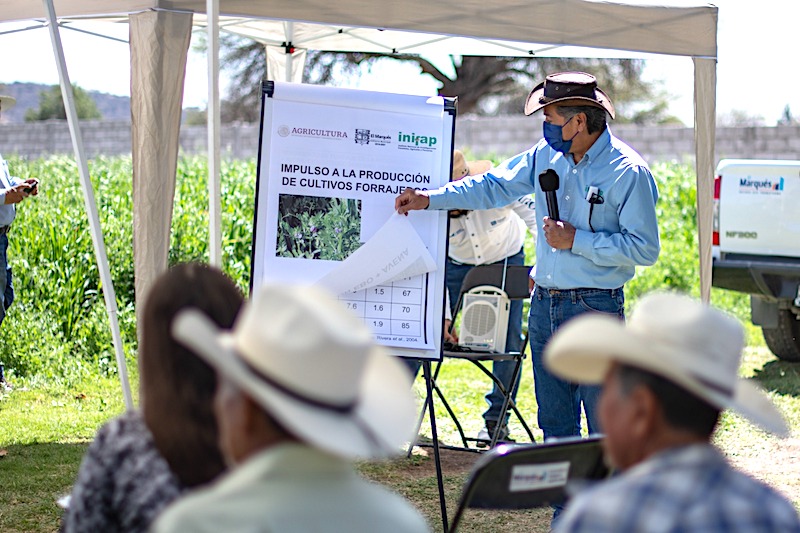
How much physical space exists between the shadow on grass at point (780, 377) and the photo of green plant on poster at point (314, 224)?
5.04m

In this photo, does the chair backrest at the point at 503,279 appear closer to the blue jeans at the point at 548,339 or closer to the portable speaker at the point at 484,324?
the portable speaker at the point at 484,324

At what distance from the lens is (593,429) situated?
470 cm

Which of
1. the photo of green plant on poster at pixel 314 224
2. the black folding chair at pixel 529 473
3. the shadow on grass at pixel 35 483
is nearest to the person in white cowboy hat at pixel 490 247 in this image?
the photo of green plant on poster at pixel 314 224

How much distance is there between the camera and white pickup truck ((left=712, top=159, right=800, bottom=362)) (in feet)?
28.2

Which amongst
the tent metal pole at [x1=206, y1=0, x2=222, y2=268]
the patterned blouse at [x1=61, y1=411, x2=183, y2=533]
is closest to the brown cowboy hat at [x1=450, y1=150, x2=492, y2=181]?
Result: the tent metal pole at [x1=206, y1=0, x2=222, y2=268]

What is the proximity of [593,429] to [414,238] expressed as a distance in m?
1.17

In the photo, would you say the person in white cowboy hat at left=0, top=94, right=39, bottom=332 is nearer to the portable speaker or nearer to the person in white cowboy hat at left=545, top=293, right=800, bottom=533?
the portable speaker

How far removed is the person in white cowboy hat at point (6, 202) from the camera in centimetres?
687

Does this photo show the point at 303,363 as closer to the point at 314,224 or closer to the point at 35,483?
the point at 314,224

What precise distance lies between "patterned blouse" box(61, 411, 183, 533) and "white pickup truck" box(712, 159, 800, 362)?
23.7 ft

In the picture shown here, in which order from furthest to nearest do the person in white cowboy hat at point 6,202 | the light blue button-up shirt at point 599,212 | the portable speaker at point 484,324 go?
the person in white cowboy hat at point 6,202 → the portable speaker at point 484,324 → the light blue button-up shirt at point 599,212

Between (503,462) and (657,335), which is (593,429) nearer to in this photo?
(503,462)

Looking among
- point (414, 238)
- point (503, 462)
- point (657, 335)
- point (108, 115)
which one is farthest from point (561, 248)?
point (108, 115)

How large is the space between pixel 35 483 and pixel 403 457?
2.13 metres
